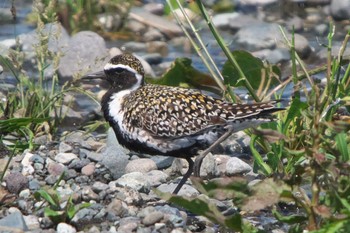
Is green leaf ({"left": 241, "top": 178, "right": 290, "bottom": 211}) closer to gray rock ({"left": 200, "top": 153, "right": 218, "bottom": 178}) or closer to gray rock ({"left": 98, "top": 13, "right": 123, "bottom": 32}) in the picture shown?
gray rock ({"left": 200, "top": 153, "right": 218, "bottom": 178})

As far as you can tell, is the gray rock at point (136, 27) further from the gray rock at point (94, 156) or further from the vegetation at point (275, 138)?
the gray rock at point (94, 156)

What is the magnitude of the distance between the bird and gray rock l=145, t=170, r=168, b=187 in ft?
0.82

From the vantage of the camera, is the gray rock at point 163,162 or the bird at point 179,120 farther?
the gray rock at point 163,162

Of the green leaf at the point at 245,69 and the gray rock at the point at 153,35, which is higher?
the green leaf at the point at 245,69

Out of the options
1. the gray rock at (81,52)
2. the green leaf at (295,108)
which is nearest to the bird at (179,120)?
the green leaf at (295,108)

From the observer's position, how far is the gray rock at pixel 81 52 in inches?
441

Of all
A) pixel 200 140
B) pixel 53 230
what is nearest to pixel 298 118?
pixel 200 140

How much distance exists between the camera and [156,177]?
761 centimetres

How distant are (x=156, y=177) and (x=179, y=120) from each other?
75 centimetres

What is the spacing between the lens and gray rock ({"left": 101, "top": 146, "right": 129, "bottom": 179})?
7.64 m

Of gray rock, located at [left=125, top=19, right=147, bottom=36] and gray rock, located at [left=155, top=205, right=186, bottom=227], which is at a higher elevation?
gray rock, located at [left=155, top=205, right=186, bottom=227]

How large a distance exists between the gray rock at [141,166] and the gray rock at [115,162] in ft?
0.14

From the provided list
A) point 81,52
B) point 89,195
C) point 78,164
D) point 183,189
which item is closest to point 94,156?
point 78,164

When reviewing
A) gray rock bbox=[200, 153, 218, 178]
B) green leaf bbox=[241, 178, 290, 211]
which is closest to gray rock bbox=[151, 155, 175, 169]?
gray rock bbox=[200, 153, 218, 178]
